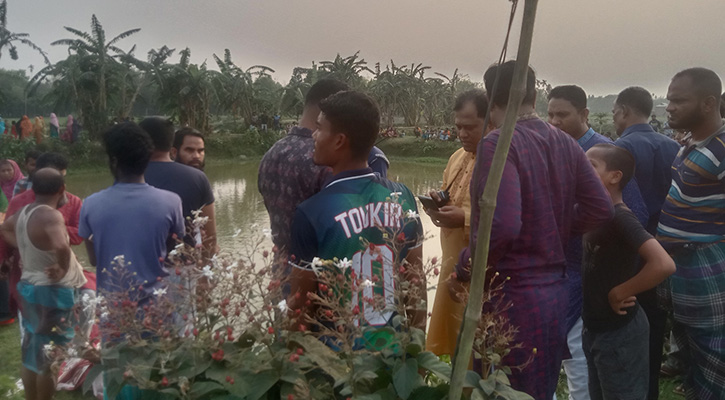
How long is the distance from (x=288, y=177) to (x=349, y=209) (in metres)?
1.05

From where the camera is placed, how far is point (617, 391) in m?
2.40

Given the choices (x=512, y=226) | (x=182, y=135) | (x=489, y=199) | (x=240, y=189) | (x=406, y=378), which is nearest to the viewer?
(x=489, y=199)

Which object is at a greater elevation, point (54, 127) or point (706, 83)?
point (706, 83)

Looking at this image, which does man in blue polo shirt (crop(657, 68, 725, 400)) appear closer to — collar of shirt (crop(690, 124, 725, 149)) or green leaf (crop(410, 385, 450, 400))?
collar of shirt (crop(690, 124, 725, 149))

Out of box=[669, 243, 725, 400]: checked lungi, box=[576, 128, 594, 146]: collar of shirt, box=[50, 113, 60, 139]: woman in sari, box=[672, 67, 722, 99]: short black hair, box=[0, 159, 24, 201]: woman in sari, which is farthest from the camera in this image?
box=[50, 113, 60, 139]: woman in sari

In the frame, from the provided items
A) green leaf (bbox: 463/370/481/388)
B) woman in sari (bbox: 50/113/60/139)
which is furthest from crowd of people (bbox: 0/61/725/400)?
woman in sari (bbox: 50/113/60/139)

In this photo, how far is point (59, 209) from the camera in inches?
142

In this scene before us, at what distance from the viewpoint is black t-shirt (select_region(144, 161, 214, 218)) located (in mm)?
2949

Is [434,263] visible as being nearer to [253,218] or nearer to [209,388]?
[209,388]

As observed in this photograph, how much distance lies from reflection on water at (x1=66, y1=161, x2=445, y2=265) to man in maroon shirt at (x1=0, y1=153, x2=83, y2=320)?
1695mm

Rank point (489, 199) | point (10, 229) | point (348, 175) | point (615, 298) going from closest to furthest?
point (489, 199) → point (348, 175) → point (615, 298) → point (10, 229)

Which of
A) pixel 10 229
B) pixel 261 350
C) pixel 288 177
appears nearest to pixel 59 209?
pixel 10 229

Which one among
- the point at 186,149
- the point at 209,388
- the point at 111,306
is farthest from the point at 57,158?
the point at 209,388

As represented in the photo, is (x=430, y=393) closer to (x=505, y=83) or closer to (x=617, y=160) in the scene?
→ (x=505, y=83)
